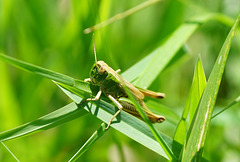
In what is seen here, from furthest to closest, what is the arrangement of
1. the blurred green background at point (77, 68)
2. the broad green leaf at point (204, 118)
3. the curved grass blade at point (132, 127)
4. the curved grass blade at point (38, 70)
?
the blurred green background at point (77, 68)
the curved grass blade at point (132, 127)
the curved grass blade at point (38, 70)
the broad green leaf at point (204, 118)

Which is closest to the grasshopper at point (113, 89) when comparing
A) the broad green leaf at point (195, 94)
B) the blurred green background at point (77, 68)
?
the blurred green background at point (77, 68)

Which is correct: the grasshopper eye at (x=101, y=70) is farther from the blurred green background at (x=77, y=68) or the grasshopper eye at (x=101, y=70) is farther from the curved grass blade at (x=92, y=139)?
the curved grass blade at (x=92, y=139)

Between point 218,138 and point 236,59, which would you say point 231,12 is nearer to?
point 236,59

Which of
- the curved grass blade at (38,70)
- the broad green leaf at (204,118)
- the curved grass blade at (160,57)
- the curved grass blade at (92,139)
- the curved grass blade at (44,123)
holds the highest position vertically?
the curved grass blade at (38,70)

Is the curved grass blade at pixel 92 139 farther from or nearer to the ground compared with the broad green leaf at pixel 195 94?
farther from the ground

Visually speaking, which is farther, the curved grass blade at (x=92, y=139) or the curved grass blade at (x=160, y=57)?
the curved grass blade at (x=160, y=57)

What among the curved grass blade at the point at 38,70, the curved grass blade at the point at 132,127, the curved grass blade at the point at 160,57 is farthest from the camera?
the curved grass blade at the point at 160,57

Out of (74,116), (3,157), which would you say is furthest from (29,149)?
(74,116)
